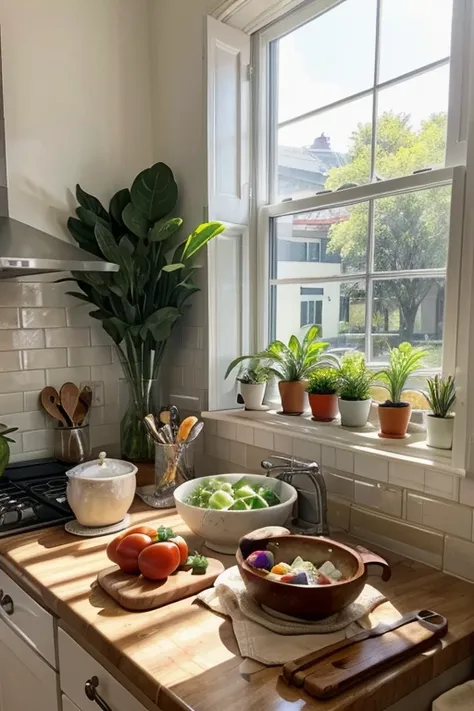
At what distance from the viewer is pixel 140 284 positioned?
1.98m

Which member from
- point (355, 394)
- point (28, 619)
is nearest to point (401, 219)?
point (355, 394)

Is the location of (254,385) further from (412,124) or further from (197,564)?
(412,124)

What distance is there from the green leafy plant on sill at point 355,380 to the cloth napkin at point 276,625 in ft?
1.86

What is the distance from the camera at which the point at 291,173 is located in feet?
6.56

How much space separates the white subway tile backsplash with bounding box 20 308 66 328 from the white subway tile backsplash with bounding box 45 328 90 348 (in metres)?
0.02

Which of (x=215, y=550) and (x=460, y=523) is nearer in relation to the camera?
(x=460, y=523)

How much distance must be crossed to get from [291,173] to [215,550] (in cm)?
127

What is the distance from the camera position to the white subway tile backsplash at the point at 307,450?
1.62 m

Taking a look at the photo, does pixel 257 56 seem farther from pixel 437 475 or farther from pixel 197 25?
pixel 437 475

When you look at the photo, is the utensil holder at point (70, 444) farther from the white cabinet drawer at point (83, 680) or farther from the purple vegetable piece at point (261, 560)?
the purple vegetable piece at point (261, 560)

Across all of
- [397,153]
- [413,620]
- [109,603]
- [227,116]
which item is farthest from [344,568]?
[227,116]

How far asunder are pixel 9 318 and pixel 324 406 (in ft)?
3.59

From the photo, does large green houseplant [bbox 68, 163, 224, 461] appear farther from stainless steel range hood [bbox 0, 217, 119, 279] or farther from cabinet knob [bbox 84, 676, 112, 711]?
cabinet knob [bbox 84, 676, 112, 711]

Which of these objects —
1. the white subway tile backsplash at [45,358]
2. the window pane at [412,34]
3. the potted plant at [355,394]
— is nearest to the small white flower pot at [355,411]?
the potted plant at [355,394]
